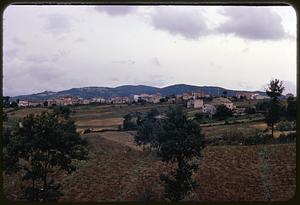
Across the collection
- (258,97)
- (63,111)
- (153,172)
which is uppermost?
(258,97)

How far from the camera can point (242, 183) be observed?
93.6 inches

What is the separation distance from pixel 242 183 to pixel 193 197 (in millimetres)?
386

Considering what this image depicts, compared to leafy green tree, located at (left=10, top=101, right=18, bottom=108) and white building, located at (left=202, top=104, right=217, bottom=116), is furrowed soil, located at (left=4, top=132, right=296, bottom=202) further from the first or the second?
leafy green tree, located at (left=10, top=101, right=18, bottom=108)

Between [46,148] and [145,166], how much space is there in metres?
0.66

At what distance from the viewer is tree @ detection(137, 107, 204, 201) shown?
2.43 m

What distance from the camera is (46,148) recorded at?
97.4 inches

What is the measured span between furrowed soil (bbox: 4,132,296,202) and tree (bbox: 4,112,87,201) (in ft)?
0.24

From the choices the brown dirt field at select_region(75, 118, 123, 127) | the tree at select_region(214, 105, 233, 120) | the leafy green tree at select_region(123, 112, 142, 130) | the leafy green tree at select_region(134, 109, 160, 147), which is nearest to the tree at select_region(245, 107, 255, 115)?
the tree at select_region(214, 105, 233, 120)

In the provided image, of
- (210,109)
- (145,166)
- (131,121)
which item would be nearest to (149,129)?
(131,121)

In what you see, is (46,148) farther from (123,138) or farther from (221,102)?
(221,102)

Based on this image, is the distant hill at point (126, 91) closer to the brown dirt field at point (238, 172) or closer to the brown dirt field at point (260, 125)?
the brown dirt field at point (260, 125)

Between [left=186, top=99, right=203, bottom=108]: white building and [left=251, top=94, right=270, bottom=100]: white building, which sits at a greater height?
[left=251, top=94, right=270, bottom=100]: white building

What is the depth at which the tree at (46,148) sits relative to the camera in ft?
7.79

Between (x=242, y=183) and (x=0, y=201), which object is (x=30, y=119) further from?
(x=242, y=183)
